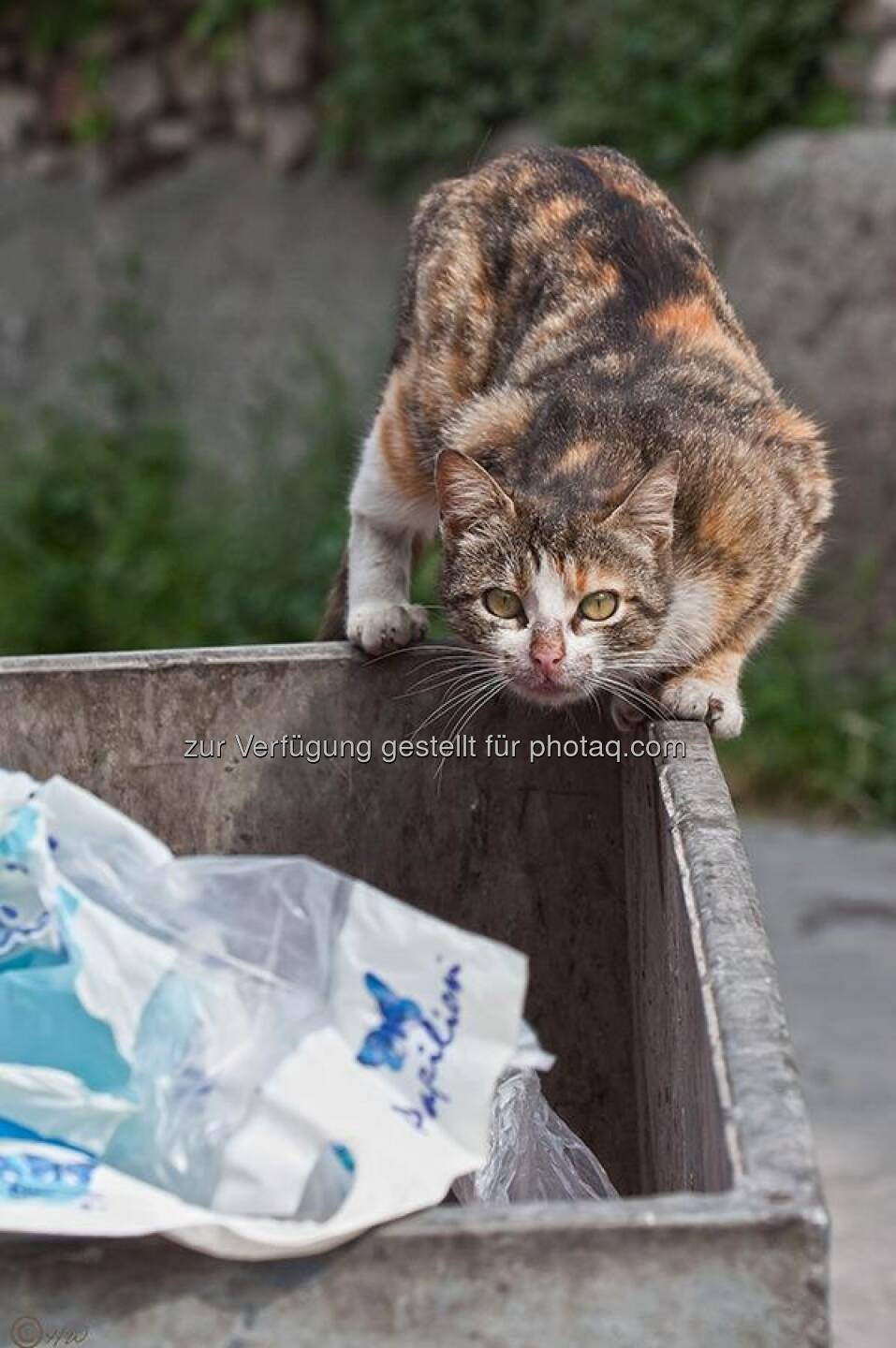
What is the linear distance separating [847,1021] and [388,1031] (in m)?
3.17

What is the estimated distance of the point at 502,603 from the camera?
2414 millimetres

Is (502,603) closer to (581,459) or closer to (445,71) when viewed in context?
(581,459)

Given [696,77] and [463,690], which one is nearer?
[463,690]

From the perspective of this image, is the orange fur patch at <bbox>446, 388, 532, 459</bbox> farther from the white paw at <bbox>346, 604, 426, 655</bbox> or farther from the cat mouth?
the cat mouth

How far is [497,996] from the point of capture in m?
1.30

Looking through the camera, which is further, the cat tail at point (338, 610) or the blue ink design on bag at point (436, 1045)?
the cat tail at point (338, 610)

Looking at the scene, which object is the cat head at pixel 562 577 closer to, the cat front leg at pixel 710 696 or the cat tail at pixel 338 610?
the cat front leg at pixel 710 696

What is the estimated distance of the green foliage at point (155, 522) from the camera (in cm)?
596

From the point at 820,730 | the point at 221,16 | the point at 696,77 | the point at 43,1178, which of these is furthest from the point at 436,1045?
the point at 221,16

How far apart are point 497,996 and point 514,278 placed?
1.81 meters

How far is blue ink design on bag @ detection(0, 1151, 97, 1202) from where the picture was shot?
3.90 ft

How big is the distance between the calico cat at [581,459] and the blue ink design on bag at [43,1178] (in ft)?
3.76

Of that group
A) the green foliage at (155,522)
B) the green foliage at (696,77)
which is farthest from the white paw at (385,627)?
the green foliage at (696,77)

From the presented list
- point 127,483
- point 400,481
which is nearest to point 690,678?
point 400,481
